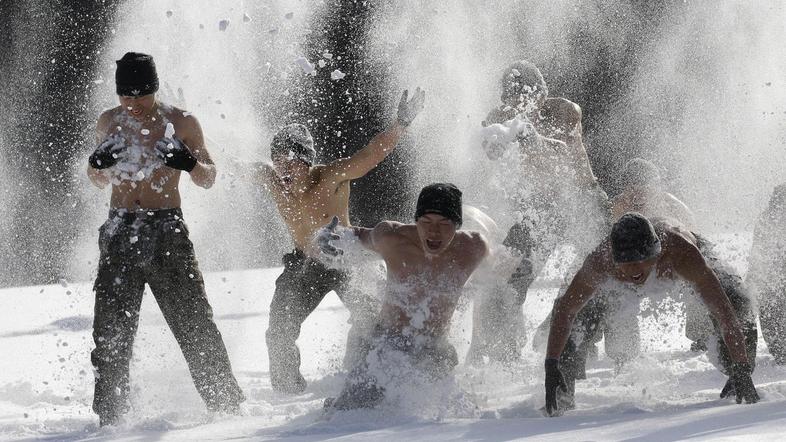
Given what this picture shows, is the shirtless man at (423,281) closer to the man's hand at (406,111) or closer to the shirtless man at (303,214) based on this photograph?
the shirtless man at (303,214)

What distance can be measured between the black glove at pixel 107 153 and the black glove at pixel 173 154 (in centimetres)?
17

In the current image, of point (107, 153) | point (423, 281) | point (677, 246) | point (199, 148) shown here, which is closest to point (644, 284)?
point (677, 246)

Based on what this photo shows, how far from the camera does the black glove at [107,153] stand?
4.77 metres

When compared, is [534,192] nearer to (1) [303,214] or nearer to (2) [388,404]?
(1) [303,214]

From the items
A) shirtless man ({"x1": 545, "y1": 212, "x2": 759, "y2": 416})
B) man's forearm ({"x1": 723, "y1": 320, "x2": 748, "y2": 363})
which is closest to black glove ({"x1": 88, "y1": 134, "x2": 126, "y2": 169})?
shirtless man ({"x1": 545, "y1": 212, "x2": 759, "y2": 416})

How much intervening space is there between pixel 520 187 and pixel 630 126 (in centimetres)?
798

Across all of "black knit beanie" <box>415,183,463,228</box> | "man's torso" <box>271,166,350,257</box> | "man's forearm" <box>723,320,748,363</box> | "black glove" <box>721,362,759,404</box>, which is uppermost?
"man's torso" <box>271,166,350,257</box>

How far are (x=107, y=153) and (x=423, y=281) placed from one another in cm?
137

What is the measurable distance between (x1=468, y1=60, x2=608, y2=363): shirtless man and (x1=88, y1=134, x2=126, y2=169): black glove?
1965mm

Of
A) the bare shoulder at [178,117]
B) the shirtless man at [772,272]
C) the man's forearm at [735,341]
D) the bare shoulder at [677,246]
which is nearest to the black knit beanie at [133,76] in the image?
the bare shoulder at [178,117]

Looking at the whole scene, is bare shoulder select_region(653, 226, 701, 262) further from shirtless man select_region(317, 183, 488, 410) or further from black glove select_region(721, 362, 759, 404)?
shirtless man select_region(317, 183, 488, 410)

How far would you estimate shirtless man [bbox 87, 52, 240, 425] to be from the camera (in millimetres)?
4848

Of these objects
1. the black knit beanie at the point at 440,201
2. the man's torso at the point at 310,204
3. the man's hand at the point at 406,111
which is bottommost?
the black knit beanie at the point at 440,201

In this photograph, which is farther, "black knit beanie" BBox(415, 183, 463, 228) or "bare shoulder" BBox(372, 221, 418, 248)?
"bare shoulder" BBox(372, 221, 418, 248)
